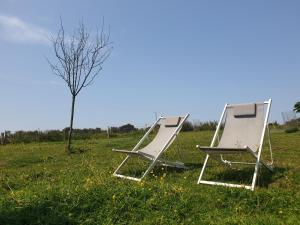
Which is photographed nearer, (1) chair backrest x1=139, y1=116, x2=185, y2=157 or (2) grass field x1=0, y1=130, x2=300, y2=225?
(2) grass field x1=0, y1=130, x2=300, y2=225

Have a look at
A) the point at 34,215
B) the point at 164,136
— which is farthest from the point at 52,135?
the point at 34,215

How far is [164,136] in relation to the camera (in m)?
8.79

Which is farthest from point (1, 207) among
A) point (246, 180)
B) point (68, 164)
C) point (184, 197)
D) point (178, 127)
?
point (68, 164)

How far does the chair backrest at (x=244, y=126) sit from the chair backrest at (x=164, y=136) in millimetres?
1013

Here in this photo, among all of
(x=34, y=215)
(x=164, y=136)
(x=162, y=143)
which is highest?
(x=164, y=136)

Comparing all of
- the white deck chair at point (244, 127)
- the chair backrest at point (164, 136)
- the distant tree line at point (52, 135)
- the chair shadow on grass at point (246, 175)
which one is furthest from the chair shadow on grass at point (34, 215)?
the distant tree line at point (52, 135)

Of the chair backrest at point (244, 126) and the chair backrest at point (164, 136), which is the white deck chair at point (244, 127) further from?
the chair backrest at point (164, 136)

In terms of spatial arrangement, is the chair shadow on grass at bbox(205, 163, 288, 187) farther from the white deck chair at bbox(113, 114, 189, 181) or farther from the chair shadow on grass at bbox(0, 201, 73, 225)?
the chair shadow on grass at bbox(0, 201, 73, 225)

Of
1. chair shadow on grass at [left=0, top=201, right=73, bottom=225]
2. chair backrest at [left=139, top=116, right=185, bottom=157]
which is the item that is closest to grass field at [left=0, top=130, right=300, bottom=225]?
chair shadow on grass at [left=0, top=201, right=73, bottom=225]

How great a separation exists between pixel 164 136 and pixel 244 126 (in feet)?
5.61

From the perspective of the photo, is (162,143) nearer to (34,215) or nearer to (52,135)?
(34,215)

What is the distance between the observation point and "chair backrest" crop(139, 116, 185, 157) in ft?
27.6

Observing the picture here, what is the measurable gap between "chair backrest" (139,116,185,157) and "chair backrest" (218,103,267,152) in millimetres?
1013

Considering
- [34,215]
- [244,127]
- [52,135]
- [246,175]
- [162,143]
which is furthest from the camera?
[52,135]
